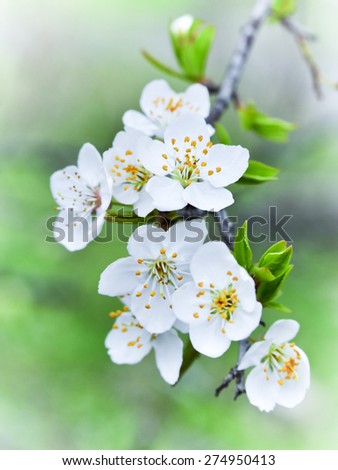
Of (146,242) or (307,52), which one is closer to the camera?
(146,242)

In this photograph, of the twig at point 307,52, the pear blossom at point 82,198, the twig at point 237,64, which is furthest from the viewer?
the twig at point 307,52

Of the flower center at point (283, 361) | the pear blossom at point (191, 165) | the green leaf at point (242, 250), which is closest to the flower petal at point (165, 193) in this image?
the pear blossom at point (191, 165)

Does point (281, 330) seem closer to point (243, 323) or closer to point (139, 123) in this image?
point (243, 323)

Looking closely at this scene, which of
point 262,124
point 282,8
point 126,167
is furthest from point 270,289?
point 282,8

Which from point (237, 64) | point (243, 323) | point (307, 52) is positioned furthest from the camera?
point (307, 52)

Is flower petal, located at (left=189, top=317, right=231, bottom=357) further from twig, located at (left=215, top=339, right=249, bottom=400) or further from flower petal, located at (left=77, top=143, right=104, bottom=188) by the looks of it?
flower petal, located at (left=77, top=143, right=104, bottom=188)

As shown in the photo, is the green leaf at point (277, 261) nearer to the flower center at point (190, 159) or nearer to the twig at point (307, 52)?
the flower center at point (190, 159)

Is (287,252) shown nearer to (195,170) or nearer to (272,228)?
(195,170)
